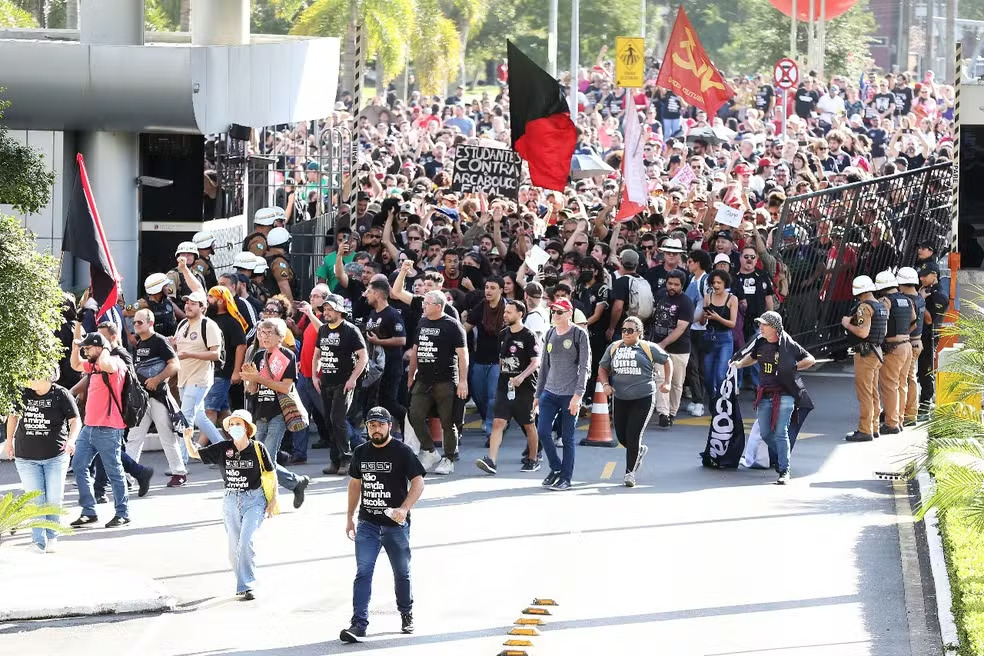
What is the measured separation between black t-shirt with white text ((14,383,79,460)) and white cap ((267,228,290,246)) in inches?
266

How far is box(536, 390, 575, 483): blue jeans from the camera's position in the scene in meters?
15.2

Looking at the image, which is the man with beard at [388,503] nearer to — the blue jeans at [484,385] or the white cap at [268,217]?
the blue jeans at [484,385]

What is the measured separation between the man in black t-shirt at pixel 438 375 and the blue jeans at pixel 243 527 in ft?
14.3

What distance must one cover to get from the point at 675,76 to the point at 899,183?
547 centimetres

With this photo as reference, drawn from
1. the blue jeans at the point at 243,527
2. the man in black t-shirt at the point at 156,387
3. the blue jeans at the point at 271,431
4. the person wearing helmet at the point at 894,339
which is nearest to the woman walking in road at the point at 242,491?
the blue jeans at the point at 243,527

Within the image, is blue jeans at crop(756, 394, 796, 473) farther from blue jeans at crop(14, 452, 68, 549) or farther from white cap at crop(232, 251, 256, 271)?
blue jeans at crop(14, 452, 68, 549)

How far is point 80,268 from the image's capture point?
21.1m

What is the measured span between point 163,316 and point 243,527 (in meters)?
6.24

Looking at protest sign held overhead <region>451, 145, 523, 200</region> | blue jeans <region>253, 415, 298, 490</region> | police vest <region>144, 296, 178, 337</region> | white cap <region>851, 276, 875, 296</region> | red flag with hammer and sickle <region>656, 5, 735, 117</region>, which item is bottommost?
blue jeans <region>253, 415, 298, 490</region>

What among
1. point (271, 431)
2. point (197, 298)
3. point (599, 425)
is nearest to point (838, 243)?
point (599, 425)

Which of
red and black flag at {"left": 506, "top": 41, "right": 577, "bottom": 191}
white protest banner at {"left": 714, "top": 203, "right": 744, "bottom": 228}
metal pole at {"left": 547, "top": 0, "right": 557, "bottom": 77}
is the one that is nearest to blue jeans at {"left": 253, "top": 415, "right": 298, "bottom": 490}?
white protest banner at {"left": 714, "top": 203, "right": 744, "bottom": 228}

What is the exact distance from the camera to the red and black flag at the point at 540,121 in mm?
21469

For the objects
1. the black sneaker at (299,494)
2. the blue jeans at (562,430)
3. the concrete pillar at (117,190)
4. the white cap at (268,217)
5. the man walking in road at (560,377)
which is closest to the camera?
the black sneaker at (299,494)

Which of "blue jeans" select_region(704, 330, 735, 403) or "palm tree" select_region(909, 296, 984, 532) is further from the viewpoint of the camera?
"blue jeans" select_region(704, 330, 735, 403)
